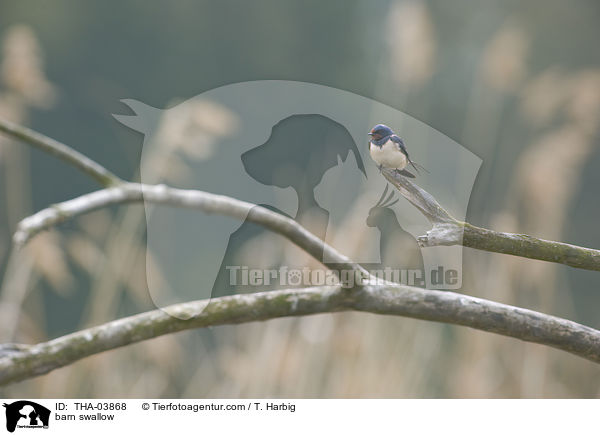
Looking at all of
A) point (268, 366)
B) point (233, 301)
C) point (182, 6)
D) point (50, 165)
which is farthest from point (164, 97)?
point (233, 301)

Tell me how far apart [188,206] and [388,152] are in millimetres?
217

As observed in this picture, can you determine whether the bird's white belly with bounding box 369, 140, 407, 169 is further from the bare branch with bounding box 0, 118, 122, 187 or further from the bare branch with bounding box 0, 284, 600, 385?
the bare branch with bounding box 0, 118, 122, 187

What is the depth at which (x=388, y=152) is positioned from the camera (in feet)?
2.28

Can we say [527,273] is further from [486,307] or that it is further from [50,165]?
[50,165]

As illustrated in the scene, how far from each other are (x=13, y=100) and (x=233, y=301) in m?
1.10

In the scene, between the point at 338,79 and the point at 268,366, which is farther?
the point at 338,79

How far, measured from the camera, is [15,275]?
5.06 ft

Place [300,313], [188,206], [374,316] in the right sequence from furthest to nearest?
[374,316], [300,313], [188,206]

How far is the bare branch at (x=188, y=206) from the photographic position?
552 mm

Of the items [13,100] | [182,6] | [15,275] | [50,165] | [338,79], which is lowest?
[15,275]
